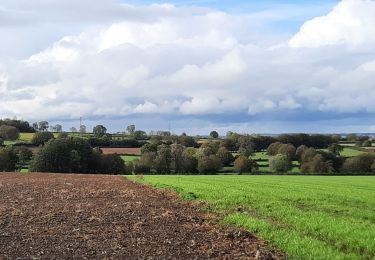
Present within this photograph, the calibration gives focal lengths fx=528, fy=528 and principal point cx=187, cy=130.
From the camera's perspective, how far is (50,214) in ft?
69.8

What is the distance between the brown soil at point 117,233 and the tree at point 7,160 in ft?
286

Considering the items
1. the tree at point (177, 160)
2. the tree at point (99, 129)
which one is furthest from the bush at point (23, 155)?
the tree at point (99, 129)

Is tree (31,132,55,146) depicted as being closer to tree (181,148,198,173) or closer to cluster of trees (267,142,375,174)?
tree (181,148,198,173)

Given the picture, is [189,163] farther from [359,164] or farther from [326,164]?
[359,164]

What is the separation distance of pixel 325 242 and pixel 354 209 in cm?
899

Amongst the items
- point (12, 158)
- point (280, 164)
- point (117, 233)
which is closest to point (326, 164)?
point (280, 164)

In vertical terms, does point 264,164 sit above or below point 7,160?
below

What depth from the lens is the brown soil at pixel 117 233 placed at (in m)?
13.2

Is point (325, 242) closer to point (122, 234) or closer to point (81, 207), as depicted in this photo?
point (122, 234)

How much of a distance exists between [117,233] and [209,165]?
98.2m

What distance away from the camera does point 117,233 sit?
1639 centimetres

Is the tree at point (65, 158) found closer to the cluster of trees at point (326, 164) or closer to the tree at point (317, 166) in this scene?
the cluster of trees at point (326, 164)

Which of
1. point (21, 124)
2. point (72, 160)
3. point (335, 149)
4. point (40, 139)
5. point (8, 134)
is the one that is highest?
point (21, 124)

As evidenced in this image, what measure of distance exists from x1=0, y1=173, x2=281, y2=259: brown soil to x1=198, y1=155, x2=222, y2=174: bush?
88.1 meters
